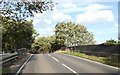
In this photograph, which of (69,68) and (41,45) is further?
(41,45)

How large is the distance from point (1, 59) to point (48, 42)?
9486 cm

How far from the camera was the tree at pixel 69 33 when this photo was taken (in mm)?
97375

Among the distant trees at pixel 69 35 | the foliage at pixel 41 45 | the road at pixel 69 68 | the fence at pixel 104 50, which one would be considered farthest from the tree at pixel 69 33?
the road at pixel 69 68

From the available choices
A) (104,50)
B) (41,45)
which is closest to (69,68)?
(104,50)

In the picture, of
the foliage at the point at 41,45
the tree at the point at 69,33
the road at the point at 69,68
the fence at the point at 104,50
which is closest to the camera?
the road at the point at 69,68

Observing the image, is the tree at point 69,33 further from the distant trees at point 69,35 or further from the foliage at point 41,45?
the foliage at point 41,45

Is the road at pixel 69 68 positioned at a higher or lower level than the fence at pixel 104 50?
lower

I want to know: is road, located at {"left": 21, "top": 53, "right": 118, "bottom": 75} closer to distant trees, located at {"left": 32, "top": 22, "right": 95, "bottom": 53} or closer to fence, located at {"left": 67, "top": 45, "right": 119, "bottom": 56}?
fence, located at {"left": 67, "top": 45, "right": 119, "bottom": 56}

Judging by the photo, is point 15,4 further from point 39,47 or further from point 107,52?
point 39,47

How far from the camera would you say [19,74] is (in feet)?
63.1

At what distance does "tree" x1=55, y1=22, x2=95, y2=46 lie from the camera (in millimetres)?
97375

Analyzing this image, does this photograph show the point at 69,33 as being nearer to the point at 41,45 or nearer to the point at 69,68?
the point at 41,45

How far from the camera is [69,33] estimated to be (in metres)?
100

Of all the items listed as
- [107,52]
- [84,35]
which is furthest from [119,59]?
[84,35]
